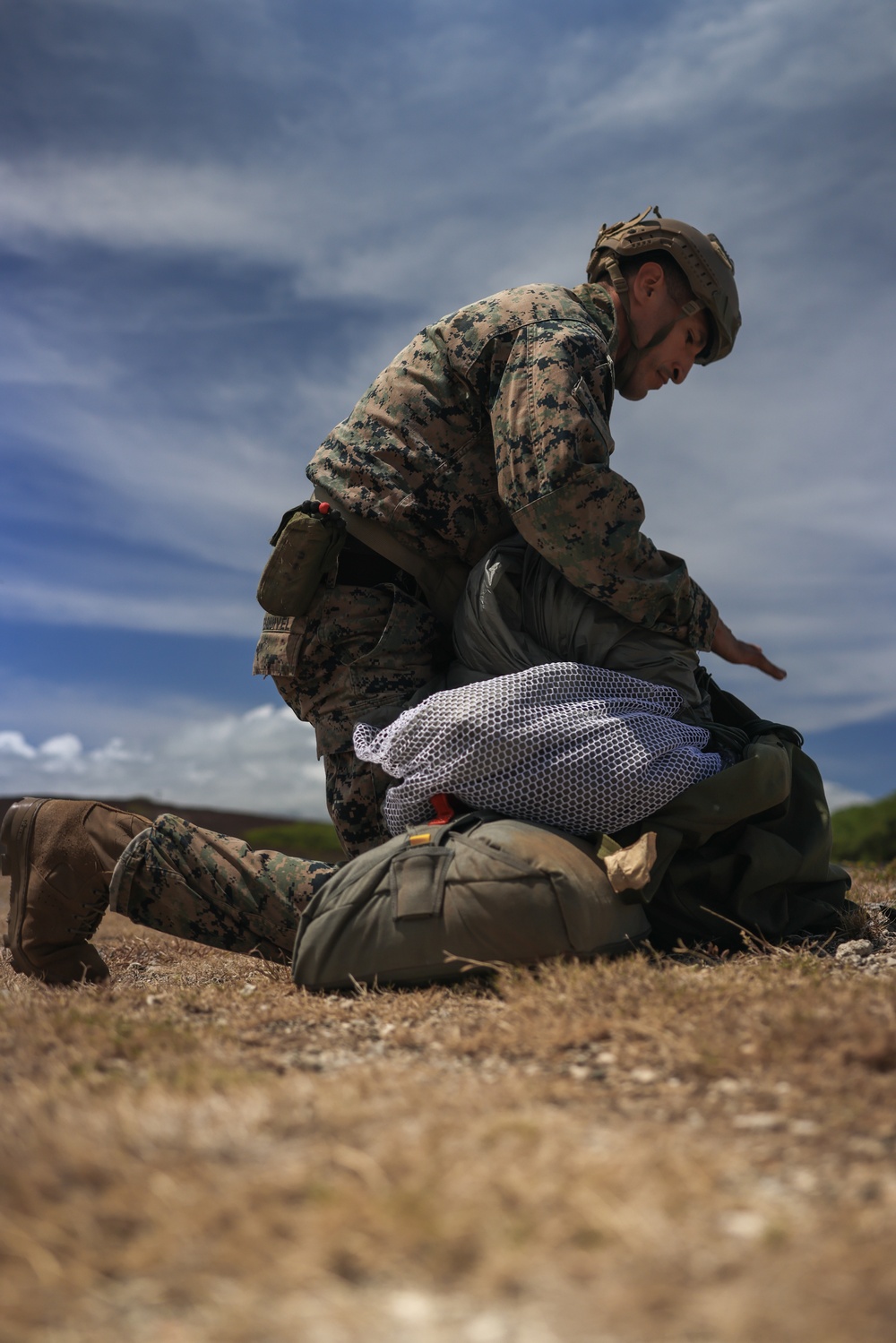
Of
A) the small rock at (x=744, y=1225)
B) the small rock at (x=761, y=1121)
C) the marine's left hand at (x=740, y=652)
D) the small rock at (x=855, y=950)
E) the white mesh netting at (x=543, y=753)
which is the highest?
the marine's left hand at (x=740, y=652)

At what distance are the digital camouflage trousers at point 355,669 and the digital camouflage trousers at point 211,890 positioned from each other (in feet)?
0.95

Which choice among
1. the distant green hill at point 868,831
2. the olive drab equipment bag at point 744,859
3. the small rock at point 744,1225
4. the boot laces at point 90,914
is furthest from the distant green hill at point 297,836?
the small rock at point 744,1225

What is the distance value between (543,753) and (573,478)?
885 millimetres

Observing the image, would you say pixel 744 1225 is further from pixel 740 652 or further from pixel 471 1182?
pixel 740 652

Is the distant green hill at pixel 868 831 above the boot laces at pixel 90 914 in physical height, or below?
above

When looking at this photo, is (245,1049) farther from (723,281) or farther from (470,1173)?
(723,281)

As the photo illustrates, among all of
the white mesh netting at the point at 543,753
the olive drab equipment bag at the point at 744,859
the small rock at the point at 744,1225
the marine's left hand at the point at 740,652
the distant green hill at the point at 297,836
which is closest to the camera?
the small rock at the point at 744,1225

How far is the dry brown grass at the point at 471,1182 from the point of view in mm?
1192

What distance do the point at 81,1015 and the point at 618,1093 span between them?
1.33 meters

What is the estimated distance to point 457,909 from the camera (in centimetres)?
292

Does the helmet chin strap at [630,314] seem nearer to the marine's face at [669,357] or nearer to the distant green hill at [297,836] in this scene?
the marine's face at [669,357]

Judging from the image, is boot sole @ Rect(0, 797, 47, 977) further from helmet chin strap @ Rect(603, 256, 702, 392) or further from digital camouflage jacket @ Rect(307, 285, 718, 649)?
helmet chin strap @ Rect(603, 256, 702, 392)

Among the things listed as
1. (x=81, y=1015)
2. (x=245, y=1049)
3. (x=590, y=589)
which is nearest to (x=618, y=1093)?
(x=245, y=1049)

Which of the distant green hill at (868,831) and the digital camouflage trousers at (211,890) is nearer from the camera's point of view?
the digital camouflage trousers at (211,890)
